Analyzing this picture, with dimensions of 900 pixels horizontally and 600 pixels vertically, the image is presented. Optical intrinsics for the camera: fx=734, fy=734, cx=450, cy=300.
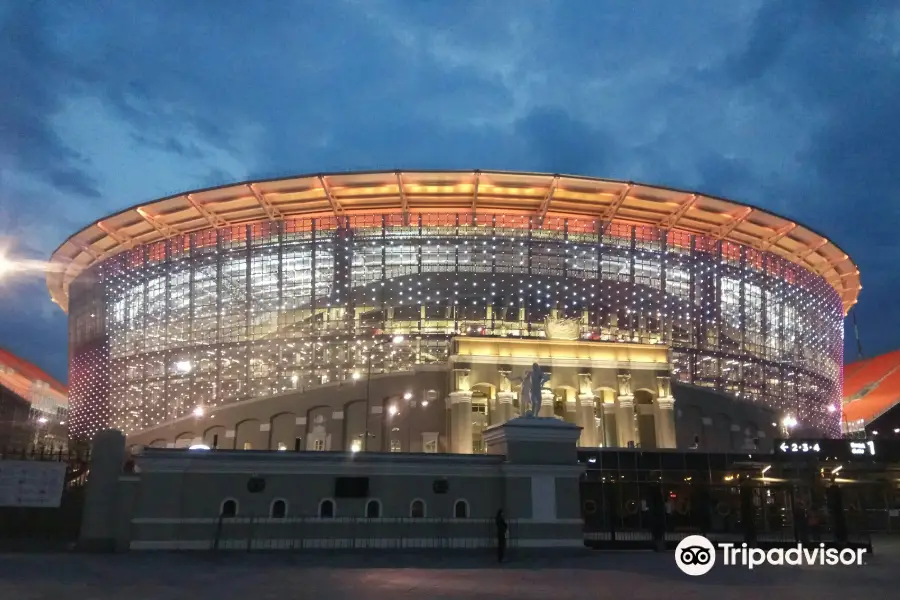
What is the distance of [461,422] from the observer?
1628 inches

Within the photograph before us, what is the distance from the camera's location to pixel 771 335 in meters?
56.1

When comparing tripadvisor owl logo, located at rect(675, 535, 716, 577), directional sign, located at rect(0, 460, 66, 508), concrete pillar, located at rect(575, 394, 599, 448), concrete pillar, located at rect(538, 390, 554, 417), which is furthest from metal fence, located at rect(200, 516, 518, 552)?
concrete pillar, located at rect(575, 394, 599, 448)

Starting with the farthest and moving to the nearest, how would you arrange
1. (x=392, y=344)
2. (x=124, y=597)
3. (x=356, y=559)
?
(x=392, y=344)
(x=356, y=559)
(x=124, y=597)

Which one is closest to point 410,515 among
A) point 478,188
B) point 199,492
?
point 199,492

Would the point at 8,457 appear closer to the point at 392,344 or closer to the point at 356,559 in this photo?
the point at 356,559

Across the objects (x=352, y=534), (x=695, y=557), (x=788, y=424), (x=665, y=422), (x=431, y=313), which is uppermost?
(x=431, y=313)

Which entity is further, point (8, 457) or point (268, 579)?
point (8, 457)

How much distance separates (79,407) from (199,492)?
41656 millimetres

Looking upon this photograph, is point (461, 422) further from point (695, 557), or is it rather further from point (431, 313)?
point (695, 557)

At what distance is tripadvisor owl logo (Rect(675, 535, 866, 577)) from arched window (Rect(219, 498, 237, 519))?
485 inches

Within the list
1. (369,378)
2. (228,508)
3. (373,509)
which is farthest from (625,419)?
(228,508)

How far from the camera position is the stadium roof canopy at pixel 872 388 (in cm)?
6862

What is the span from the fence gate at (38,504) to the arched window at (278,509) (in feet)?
18.7

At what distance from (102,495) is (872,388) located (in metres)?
75.1
